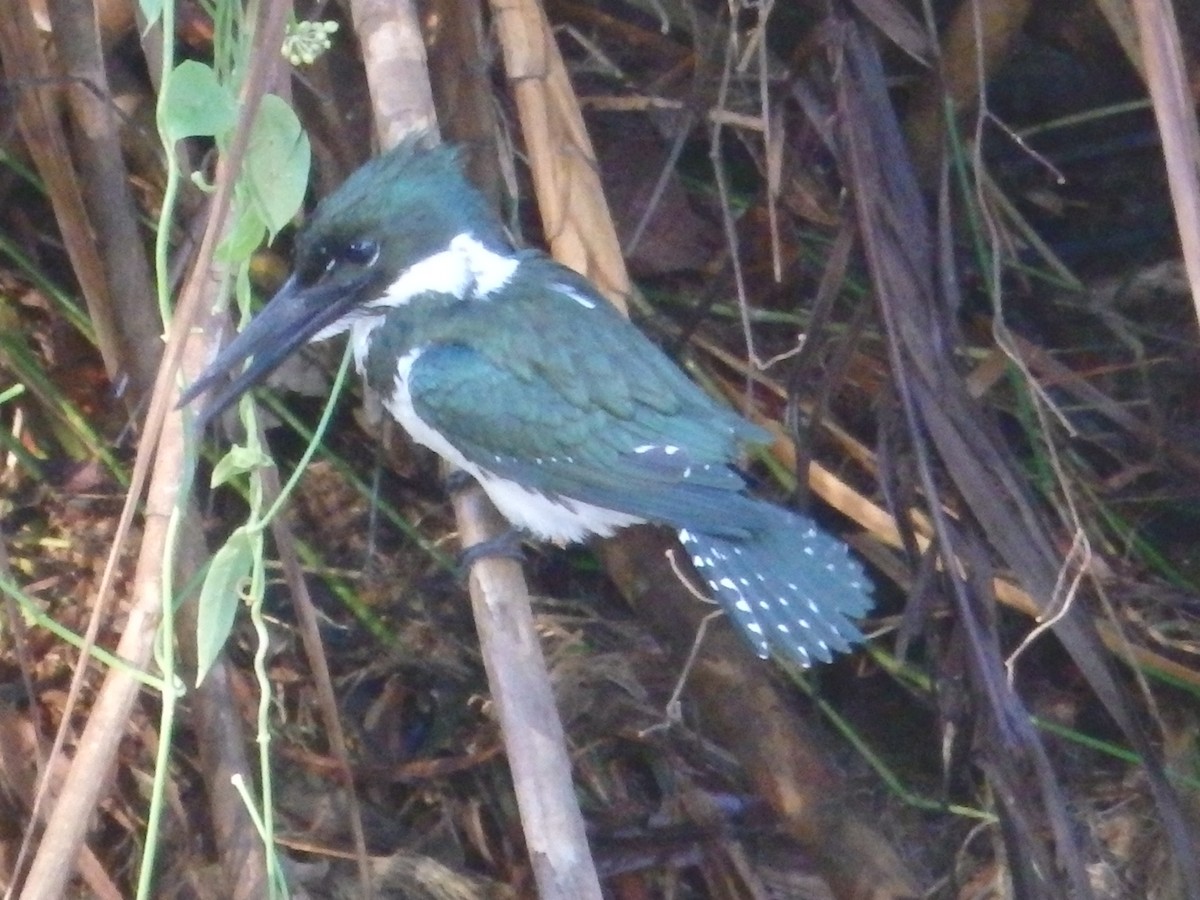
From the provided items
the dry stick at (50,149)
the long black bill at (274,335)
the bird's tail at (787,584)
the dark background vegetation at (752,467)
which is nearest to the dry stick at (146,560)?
the long black bill at (274,335)

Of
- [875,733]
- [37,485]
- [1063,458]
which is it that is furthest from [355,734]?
[1063,458]

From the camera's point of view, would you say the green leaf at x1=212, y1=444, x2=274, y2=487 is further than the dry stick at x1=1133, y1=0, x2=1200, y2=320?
Yes

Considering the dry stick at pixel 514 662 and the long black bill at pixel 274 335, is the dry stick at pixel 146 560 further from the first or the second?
the dry stick at pixel 514 662

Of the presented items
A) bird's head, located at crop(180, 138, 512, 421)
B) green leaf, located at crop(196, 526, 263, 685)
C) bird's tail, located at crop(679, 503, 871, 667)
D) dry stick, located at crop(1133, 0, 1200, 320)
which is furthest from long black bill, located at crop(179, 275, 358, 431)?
dry stick, located at crop(1133, 0, 1200, 320)

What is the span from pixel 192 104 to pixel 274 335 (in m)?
0.46

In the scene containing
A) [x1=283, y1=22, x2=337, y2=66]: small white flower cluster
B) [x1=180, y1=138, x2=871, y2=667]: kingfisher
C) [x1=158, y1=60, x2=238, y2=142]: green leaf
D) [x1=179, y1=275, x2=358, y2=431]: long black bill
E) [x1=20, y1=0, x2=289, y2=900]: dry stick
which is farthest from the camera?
[x1=180, y1=138, x2=871, y2=667]: kingfisher

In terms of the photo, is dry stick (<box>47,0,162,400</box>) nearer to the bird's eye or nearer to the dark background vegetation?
the dark background vegetation

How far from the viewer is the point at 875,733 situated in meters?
1.92

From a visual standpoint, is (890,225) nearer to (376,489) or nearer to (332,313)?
(332,313)

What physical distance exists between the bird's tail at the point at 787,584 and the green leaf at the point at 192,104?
0.76 meters

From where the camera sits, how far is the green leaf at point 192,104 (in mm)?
1051

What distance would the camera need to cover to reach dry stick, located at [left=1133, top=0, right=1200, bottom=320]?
957mm

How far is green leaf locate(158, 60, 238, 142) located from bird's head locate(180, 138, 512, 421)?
0.35 m

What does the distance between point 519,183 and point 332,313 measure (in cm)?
53
